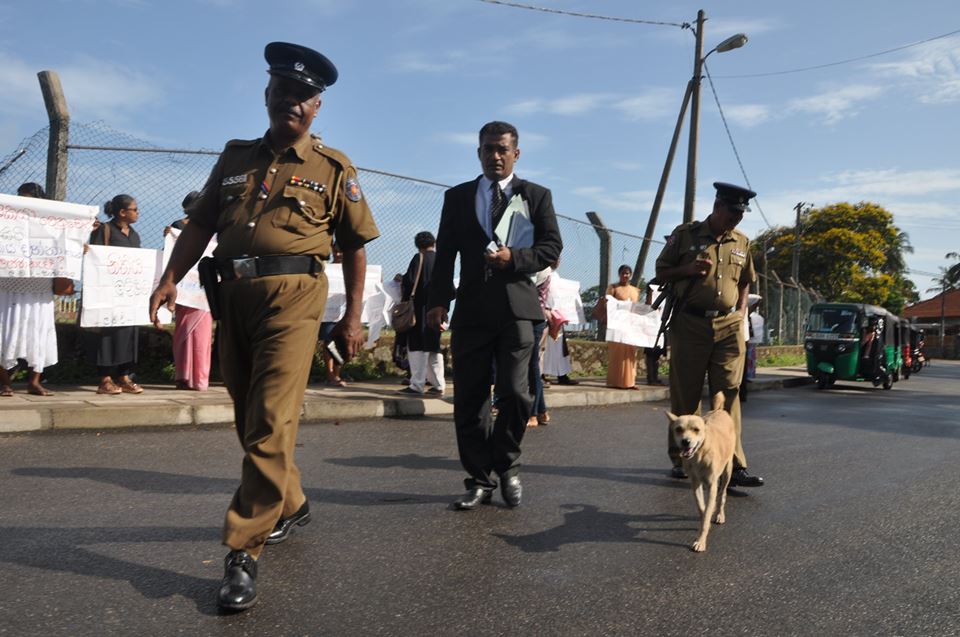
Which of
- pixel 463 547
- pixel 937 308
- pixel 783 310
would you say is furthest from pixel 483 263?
pixel 937 308

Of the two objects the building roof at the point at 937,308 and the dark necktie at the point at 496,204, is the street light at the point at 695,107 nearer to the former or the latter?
the dark necktie at the point at 496,204

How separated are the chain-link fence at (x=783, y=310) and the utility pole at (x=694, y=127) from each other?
7.40 m

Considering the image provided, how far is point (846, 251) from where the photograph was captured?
193ft

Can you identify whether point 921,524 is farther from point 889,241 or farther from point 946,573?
point 889,241

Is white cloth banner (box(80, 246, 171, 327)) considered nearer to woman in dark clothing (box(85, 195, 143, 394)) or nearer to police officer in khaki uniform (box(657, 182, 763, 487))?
woman in dark clothing (box(85, 195, 143, 394))

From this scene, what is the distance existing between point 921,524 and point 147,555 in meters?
4.01

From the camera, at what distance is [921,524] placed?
4.69 metres

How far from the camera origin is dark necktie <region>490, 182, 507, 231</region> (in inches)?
185

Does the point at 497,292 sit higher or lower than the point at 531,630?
higher

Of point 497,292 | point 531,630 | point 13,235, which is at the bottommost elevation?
point 531,630

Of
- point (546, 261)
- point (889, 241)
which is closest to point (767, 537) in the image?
point (546, 261)

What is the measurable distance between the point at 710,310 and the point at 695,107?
13.0 meters

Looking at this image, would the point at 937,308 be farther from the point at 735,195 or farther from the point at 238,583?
the point at 238,583

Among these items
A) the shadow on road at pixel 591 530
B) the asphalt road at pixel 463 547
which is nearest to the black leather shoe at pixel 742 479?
the asphalt road at pixel 463 547
